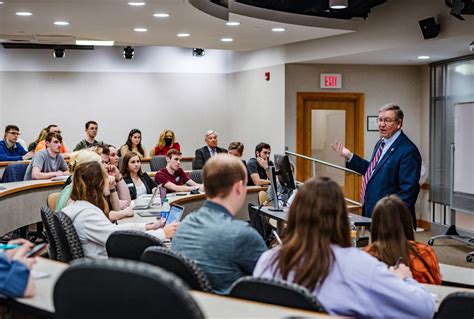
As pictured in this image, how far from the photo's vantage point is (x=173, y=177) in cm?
799

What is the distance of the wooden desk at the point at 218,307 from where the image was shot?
1803 mm

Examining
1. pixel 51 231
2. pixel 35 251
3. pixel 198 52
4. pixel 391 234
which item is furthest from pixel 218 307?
pixel 198 52

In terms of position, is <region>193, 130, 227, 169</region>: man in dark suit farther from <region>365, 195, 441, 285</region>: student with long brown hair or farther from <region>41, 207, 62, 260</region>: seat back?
<region>365, 195, 441, 285</region>: student with long brown hair

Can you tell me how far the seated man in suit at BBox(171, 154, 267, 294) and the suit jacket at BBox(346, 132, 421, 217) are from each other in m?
2.32

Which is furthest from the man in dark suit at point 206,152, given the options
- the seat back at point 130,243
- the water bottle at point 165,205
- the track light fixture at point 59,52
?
the seat back at point 130,243

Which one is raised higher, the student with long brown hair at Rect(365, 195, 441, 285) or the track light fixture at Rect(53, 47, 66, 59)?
the track light fixture at Rect(53, 47, 66, 59)

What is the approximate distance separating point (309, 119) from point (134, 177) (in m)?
4.99

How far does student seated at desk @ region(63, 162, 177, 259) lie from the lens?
399cm

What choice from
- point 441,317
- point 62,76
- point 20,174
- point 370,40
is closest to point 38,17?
point 20,174

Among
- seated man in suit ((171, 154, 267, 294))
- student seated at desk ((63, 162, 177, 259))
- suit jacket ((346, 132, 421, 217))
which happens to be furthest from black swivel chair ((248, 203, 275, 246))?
seated man in suit ((171, 154, 267, 294))

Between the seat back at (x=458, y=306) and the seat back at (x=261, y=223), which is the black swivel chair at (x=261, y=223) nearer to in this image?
the seat back at (x=261, y=223)

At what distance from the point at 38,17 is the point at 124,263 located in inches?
269

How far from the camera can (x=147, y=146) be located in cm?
1359

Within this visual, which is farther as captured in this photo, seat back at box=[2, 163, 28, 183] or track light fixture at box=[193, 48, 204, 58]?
track light fixture at box=[193, 48, 204, 58]
